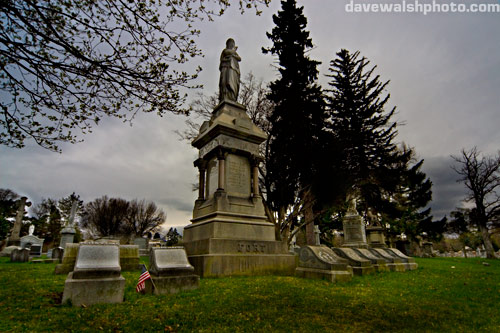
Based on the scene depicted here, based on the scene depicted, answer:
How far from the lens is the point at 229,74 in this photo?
11.3 metres

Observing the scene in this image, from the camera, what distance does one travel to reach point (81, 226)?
2163 inches

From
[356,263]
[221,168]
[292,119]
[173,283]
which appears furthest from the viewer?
[292,119]

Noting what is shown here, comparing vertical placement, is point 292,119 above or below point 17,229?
above

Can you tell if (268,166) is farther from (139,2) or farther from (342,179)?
(139,2)

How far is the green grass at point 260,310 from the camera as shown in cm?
335

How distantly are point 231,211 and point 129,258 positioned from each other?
11.6 feet

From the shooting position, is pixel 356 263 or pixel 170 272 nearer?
pixel 170 272

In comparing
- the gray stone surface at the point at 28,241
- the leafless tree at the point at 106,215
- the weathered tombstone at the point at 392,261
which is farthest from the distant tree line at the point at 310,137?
the leafless tree at the point at 106,215

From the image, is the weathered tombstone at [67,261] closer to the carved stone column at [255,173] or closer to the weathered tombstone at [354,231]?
the carved stone column at [255,173]

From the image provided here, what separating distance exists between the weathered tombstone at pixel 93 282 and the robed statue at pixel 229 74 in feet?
27.0

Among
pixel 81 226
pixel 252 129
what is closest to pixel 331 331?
pixel 252 129

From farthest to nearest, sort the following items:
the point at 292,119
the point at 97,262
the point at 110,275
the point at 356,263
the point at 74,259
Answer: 1. the point at 292,119
2. the point at 356,263
3. the point at 74,259
4. the point at 97,262
5. the point at 110,275

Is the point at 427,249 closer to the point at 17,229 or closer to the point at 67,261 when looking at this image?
the point at 67,261

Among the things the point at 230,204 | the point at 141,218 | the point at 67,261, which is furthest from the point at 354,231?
the point at 141,218
